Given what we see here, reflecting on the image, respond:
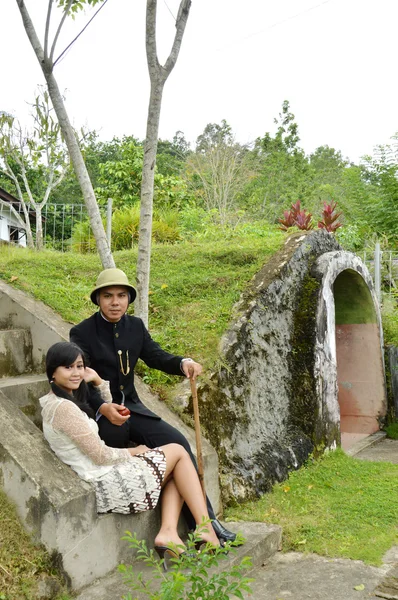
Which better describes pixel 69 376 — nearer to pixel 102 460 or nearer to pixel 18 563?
pixel 102 460

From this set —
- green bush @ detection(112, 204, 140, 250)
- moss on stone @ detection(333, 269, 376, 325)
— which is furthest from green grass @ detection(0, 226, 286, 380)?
green bush @ detection(112, 204, 140, 250)

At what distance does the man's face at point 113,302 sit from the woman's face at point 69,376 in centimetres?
62

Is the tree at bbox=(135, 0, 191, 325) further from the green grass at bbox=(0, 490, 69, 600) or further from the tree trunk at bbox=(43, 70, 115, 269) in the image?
the green grass at bbox=(0, 490, 69, 600)

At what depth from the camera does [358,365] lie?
851cm

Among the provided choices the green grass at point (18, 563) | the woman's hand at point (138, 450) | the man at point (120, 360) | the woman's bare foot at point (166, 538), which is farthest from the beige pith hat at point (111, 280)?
the woman's bare foot at point (166, 538)

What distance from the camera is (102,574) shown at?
3281 mm

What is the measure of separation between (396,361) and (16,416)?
6288mm

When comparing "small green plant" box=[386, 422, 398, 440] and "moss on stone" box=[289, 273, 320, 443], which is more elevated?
"moss on stone" box=[289, 273, 320, 443]

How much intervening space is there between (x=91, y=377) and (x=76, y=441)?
49cm

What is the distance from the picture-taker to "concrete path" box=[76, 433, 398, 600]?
327 cm

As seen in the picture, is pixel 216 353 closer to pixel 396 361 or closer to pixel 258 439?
pixel 258 439

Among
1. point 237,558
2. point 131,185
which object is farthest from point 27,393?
point 131,185

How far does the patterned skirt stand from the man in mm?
332

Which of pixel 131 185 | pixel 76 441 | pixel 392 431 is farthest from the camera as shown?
pixel 131 185
